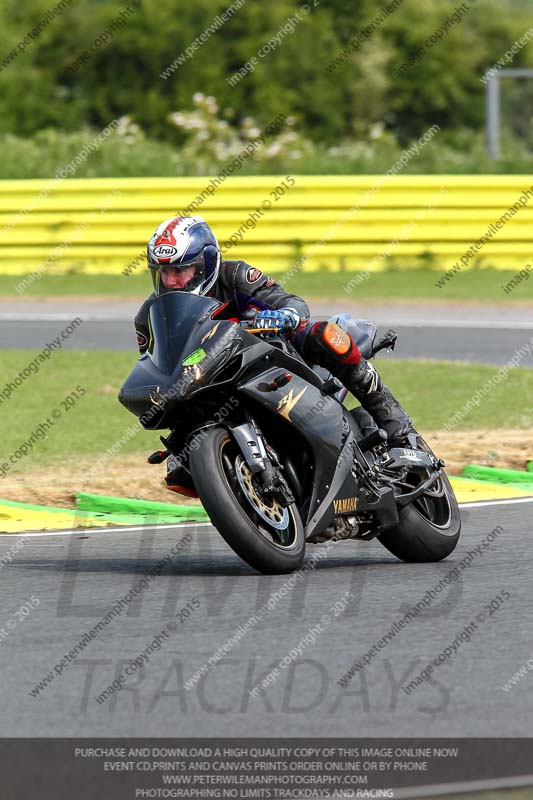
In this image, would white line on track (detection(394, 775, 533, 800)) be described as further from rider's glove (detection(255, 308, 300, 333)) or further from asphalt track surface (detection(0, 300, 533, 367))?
asphalt track surface (detection(0, 300, 533, 367))

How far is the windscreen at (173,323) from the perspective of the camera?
6.30 m

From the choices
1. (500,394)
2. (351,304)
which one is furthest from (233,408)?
(351,304)

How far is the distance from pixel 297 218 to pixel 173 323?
13849mm

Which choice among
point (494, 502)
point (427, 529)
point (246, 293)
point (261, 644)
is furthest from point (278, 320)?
point (494, 502)

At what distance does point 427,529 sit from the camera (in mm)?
6875

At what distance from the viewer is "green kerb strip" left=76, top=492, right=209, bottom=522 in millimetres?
8359

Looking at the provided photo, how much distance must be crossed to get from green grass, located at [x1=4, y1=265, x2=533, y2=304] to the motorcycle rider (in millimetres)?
12051

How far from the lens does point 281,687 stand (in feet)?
16.2

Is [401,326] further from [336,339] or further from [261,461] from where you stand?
[261,461]

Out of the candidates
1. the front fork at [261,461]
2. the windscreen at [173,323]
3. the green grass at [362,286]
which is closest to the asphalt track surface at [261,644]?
the front fork at [261,461]

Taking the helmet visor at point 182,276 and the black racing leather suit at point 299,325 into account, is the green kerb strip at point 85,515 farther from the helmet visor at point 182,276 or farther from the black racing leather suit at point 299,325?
the helmet visor at point 182,276

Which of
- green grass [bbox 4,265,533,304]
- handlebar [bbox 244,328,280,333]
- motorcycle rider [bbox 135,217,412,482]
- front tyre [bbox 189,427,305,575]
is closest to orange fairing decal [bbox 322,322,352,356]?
motorcycle rider [bbox 135,217,412,482]

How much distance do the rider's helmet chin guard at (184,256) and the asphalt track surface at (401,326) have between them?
8.25 metres

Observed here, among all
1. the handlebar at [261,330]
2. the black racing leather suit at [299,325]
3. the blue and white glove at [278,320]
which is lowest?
the black racing leather suit at [299,325]
